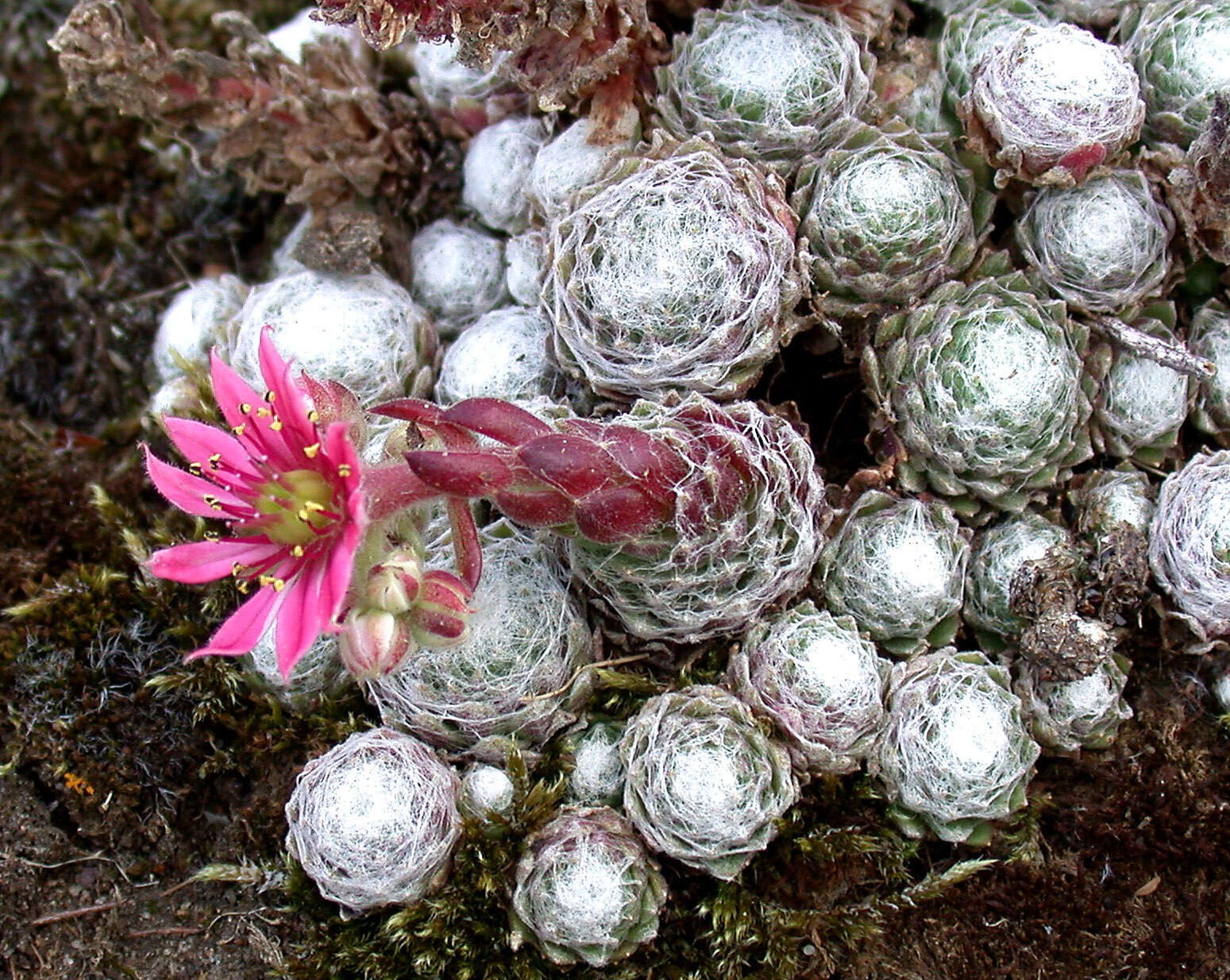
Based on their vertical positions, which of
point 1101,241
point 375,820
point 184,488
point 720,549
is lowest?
point 375,820

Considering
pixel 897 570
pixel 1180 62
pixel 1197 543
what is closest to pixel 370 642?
pixel 897 570

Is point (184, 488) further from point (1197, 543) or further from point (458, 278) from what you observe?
point (1197, 543)

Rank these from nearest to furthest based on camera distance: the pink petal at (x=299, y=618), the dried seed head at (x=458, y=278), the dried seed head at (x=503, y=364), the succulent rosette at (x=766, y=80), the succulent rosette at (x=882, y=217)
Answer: the pink petal at (x=299, y=618) < the succulent rosette at (x=882, y=217) < the succulent rosette at (x=766, y=80) < the dried seed head at (x=503, y=364) < the dried seed head at (x=458, y=278)

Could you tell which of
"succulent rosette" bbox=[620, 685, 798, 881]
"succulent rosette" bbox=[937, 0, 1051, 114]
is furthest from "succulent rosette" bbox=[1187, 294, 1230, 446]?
"succulent rosette" bbox=[620, 685, 798, 881]

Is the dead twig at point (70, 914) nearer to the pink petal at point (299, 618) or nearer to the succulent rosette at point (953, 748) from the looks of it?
the pink petal at point (299, 618)

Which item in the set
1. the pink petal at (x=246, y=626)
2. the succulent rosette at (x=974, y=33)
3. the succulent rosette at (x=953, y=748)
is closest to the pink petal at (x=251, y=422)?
the pink petal at (x=246, y=626)

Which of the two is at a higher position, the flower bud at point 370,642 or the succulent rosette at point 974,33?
the succulent rosette at point 974,33

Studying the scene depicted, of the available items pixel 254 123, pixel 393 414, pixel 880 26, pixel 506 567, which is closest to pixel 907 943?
pixel 506 567
